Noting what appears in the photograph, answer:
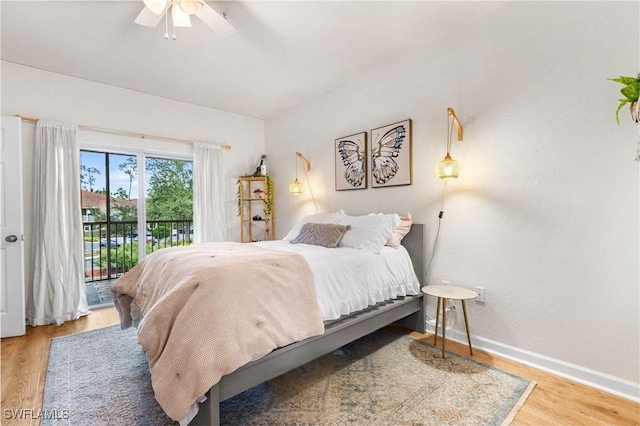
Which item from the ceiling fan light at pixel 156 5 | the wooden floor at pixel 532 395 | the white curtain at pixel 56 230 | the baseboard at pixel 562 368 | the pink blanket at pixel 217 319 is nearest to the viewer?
the pink blanket at pixel 217 319

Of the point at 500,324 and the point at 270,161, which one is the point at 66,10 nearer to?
the point at 270,161

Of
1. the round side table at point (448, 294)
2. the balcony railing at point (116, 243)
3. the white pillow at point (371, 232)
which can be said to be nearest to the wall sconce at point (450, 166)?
the white pillow at point (371, 232)

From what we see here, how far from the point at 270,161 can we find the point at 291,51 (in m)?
2.10

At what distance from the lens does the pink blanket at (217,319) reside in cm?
126

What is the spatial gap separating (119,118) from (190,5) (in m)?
2.23

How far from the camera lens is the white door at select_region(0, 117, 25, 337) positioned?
2.67 metres

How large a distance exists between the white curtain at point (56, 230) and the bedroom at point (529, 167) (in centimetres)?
18

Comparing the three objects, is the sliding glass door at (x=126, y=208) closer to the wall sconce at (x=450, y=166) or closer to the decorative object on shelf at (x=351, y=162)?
the decorative object on shelf at (x=351, y=162)

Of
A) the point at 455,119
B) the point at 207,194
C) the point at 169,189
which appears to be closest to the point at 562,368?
the point at 455,119

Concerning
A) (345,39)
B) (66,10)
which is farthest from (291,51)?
(66,10)

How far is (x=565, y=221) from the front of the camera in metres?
1.94

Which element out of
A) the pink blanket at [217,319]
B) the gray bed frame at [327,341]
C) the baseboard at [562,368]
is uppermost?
the pink blanket at [217,319]

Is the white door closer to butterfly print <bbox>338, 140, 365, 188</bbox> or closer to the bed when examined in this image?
the bed

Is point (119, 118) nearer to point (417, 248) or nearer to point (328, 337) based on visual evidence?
point (328, 337)
